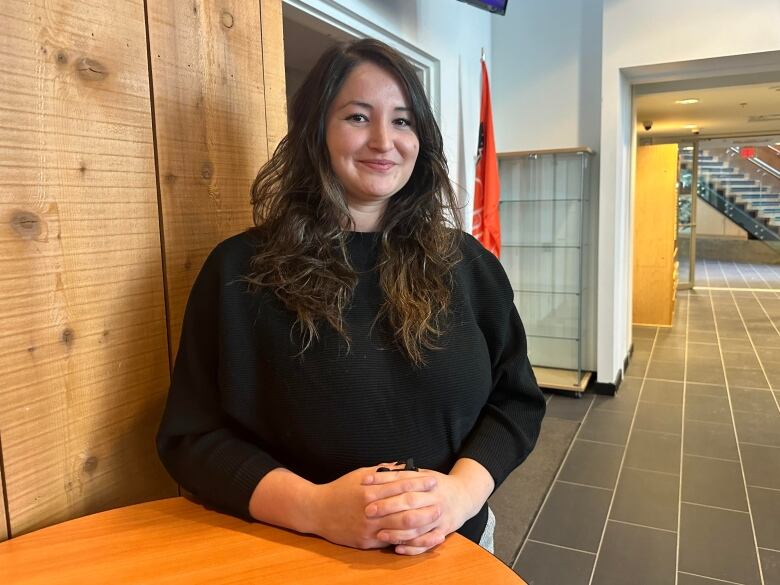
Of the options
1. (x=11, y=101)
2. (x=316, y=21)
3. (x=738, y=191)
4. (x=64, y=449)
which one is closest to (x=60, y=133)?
(x=11, y=101)

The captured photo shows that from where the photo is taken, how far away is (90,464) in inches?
42.1

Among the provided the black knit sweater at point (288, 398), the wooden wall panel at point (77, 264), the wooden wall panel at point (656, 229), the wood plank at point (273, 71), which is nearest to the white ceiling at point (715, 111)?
the wooden wall panel at point (656, 229)

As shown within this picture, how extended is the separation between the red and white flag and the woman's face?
116 inches

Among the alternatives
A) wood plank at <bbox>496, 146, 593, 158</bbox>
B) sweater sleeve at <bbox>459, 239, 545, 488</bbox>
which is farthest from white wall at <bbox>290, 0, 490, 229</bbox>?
sweater sleeve at <bbox>459, 239, 545, 488</bbox>

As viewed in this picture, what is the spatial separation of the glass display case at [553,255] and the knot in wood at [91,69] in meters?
3.69

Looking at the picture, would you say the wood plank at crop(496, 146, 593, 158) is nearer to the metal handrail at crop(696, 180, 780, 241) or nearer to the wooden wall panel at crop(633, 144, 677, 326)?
the wooden wall panel at crop(633, 144, 677, 326)

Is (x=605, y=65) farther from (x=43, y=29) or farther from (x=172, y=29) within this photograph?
(x=43, y=29)

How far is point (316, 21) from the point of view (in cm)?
250

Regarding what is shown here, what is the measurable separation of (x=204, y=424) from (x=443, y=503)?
17.2 inches

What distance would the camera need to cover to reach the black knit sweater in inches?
40.2

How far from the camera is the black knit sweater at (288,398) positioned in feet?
3.35

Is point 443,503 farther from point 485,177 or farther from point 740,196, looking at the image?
point 740,196

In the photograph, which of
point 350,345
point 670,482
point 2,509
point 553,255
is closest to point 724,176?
point 553,255

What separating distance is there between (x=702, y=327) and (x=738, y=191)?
9.14 m
